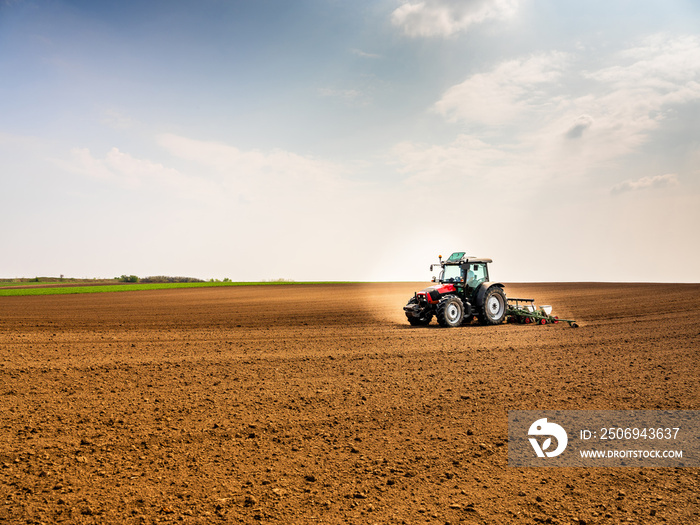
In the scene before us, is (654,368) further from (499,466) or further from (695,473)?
(499,466)

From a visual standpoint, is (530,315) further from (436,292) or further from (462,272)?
(436,292)

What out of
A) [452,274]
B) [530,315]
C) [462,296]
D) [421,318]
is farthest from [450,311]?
[530,315]

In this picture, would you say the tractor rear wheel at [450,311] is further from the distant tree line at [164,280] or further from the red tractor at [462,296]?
the distant tree line at [164,280]

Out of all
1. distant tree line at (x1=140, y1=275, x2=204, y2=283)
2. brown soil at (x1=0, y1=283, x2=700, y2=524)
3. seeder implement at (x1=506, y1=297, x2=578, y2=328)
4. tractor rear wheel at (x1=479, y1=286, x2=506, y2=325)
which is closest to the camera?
brown soil at (x1=0, y1=283, x2=700, y2=524)

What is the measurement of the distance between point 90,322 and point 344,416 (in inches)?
614

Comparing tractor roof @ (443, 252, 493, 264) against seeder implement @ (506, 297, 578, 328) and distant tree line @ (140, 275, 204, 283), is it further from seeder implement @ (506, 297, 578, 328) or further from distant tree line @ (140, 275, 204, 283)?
distant tree line @ (140, 275, 204, 283)

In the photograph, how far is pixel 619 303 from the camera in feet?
80.2

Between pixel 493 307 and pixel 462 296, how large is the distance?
131 cm

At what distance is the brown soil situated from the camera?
409cm

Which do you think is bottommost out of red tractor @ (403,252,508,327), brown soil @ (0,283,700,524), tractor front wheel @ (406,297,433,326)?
brown soil @ (0,283,700,524)

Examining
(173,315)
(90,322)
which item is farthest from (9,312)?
(173,315)

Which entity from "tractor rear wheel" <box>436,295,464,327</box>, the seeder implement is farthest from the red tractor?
the seeder implement

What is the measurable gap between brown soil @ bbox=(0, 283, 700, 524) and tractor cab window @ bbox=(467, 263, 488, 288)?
3.06 meters

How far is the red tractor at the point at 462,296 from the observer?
15.8 metres
